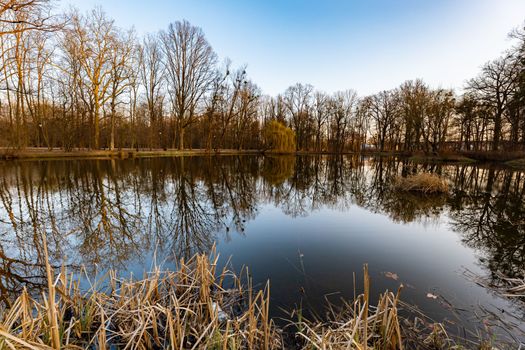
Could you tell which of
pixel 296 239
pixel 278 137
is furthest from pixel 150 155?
pixel 296 239

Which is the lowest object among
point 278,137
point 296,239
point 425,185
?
point 296,239

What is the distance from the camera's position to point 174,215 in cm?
710

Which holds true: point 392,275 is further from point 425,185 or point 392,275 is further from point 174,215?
point 425,185

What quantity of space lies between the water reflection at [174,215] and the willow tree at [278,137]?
35.8m

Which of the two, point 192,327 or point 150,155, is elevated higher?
point 150,155

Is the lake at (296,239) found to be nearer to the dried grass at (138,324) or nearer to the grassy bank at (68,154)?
the dried grass at (138,324)

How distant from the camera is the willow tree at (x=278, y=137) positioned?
47125 millimetres

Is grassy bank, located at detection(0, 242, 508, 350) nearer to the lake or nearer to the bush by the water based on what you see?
the lake

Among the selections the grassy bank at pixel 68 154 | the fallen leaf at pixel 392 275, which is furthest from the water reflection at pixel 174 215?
the grassy bank at pixel 68 154

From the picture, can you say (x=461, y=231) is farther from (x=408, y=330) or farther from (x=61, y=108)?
(x=61, y=108)

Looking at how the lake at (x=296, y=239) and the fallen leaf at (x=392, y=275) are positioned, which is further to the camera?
the fallen leaf at (x=392, y=275)

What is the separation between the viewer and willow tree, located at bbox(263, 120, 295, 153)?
47125 mm

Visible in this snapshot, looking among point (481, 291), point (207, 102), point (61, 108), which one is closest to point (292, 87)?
point (207, 102)

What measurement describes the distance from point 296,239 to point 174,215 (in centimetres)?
390
